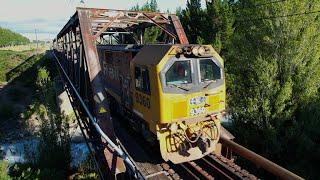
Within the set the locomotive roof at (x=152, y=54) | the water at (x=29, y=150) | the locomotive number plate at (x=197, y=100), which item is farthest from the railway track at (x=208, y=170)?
the water at (x=29, y=150)

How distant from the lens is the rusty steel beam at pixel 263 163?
9.67m

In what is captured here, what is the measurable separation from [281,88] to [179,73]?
1320 cm

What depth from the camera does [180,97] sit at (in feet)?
34.6

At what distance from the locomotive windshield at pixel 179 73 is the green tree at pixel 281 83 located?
473 inches

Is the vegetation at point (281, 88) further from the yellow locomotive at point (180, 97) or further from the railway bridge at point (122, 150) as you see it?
the yellow locomotive at point (180, 97)

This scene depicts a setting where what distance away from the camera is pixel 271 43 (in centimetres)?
2256

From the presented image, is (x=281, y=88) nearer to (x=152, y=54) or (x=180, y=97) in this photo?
(x=180, y=97)

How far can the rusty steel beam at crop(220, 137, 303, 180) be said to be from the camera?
967 cm

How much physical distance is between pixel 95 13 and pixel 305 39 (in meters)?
14.3

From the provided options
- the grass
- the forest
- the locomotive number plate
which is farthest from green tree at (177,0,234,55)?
the grass

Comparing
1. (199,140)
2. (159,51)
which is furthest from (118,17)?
(199,140)

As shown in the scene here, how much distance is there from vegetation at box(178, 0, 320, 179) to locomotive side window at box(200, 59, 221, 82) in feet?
36.2

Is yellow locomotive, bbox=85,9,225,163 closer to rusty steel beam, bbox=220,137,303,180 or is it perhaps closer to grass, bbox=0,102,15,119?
→ rusty steel beam, bbox=220,137,303,180

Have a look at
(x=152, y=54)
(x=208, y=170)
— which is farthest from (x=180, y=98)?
(x=208, y=170)
